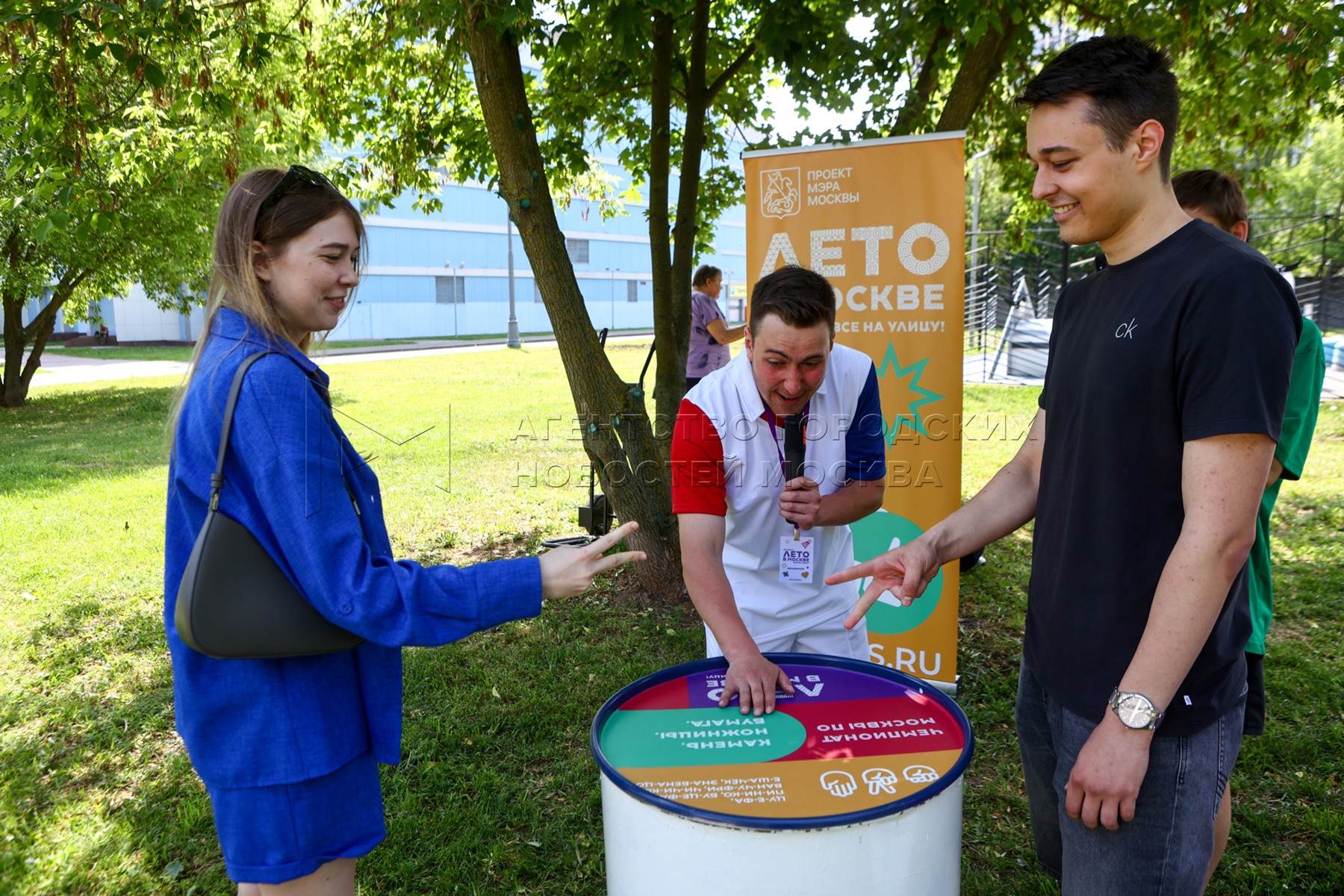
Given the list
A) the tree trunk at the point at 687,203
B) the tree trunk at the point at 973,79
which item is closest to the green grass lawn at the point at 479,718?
the tree trunk at the point at 687,203

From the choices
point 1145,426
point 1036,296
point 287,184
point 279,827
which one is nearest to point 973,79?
point 1145,426

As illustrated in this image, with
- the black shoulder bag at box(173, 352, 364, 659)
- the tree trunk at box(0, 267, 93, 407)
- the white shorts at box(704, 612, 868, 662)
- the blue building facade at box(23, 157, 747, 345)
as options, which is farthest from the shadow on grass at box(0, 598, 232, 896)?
the blue building facade at box(23, 157, 747, 345)

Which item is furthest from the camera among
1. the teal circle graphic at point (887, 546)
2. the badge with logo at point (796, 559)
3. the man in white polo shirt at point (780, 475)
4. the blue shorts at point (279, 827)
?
the teal circle graphic at point (887, 546)

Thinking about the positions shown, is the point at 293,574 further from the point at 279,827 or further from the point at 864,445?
the point at 864,445

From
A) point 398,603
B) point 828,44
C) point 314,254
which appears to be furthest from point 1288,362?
point 828,44

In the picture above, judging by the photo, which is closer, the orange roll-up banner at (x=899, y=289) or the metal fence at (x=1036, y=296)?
the orange roll-up banner at (x=899, y=289)

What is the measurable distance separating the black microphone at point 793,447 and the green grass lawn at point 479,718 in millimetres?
1169

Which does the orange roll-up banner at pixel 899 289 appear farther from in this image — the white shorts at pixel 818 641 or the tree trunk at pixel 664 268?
the white shorts at pixel 818 641

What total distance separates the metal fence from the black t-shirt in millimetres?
11665

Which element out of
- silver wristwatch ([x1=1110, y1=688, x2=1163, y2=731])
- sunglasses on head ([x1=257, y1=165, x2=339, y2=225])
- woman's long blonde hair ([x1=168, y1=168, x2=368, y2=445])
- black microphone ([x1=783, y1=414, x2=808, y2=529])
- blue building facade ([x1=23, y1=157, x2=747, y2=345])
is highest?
blue building facade ([x1=23, y1=157, x2=747, y2=345])

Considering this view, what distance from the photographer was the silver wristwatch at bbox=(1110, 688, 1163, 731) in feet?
4.41

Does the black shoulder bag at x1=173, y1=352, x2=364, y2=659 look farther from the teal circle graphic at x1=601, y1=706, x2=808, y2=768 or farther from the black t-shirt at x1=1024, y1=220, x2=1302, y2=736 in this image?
the black t-shirt at x1=1024, y1=220, x2=1302, y2=736

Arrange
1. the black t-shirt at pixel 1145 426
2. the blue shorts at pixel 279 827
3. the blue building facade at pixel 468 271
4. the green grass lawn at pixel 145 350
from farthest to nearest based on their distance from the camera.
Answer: the blue building facade at pixel 468 271 → the green grass lawn at pixel 145 350 → the blue shorts at pixel 279 827 → the black t-shirt at pixel 1145 426

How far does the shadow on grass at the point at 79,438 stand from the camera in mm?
8648
